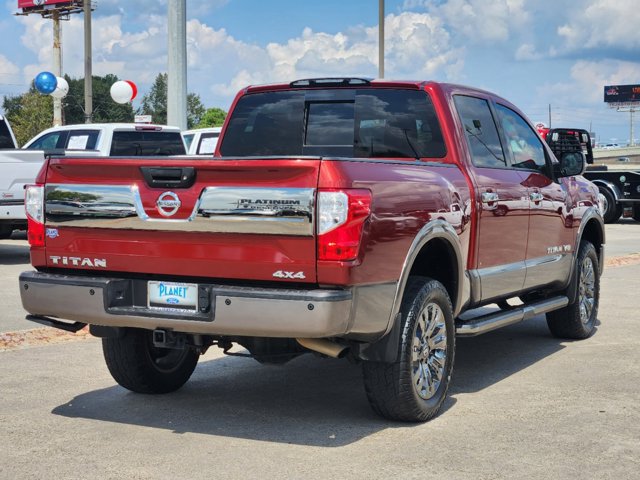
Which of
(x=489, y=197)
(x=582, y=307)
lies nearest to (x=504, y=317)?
(x=489, y=197)

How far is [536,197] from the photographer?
308 inches

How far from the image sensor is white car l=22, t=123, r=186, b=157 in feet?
58.6

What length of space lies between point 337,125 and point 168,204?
1999 millimetres

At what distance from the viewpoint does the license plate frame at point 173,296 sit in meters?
5.50

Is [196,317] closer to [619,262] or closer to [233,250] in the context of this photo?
[233,250]

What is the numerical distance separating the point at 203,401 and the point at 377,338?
1561 millimetres

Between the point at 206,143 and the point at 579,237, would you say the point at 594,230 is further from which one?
the point at 206,143

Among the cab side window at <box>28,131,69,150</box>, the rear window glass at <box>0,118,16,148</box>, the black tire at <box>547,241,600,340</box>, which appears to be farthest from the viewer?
the cab side window at <box>28,131,69,150</box>

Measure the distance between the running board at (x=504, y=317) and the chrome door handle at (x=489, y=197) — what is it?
0.79 m

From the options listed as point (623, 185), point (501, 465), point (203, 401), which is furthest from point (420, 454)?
point (623, 185)

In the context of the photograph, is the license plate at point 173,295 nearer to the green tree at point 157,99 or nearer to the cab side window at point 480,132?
the cab side window at point 480,132

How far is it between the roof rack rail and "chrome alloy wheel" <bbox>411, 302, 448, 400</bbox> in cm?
179

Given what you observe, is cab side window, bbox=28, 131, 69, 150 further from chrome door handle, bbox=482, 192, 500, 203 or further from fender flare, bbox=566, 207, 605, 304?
chrome door handle, bbox=482, 192, 500, 203

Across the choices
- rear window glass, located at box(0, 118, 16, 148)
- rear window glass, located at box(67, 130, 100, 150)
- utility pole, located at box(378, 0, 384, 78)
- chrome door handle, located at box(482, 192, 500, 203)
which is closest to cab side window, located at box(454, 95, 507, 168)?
chrome door handle, located at box(482, 192, 500, 203)
